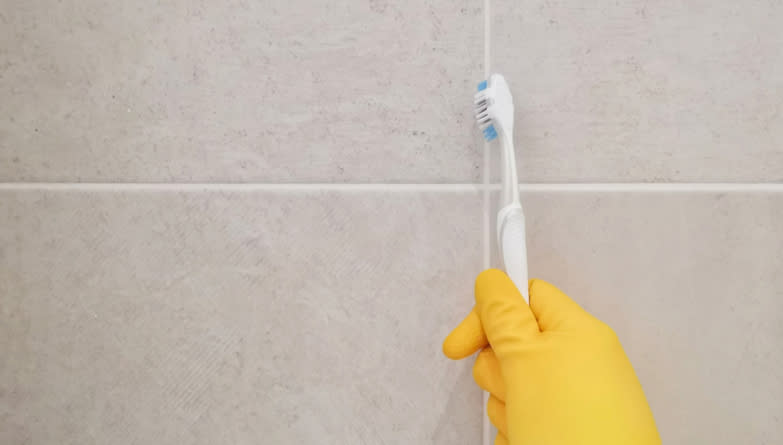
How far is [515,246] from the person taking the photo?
396mm

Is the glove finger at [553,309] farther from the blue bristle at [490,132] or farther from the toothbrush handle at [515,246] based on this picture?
the blue bristle at [490,132]

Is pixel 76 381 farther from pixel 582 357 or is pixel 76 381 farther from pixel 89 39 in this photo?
pixel 582 357

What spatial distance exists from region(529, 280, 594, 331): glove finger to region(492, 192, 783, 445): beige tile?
0.04 meters

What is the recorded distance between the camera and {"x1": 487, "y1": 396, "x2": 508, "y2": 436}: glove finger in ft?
1.30

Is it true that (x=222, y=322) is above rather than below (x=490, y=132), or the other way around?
below

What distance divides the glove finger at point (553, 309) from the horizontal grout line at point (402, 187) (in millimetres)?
85

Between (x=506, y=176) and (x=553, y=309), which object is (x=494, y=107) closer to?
(x=506, y=176)

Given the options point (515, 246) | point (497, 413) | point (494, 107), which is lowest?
point (497, 413)

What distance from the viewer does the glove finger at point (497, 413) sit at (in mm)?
395

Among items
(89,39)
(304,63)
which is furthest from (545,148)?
(89,39)

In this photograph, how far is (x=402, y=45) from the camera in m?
0.43

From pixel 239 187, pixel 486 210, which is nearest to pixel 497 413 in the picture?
pixel 486 210

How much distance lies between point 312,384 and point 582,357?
0.72 ft

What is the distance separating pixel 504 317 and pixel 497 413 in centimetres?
8
